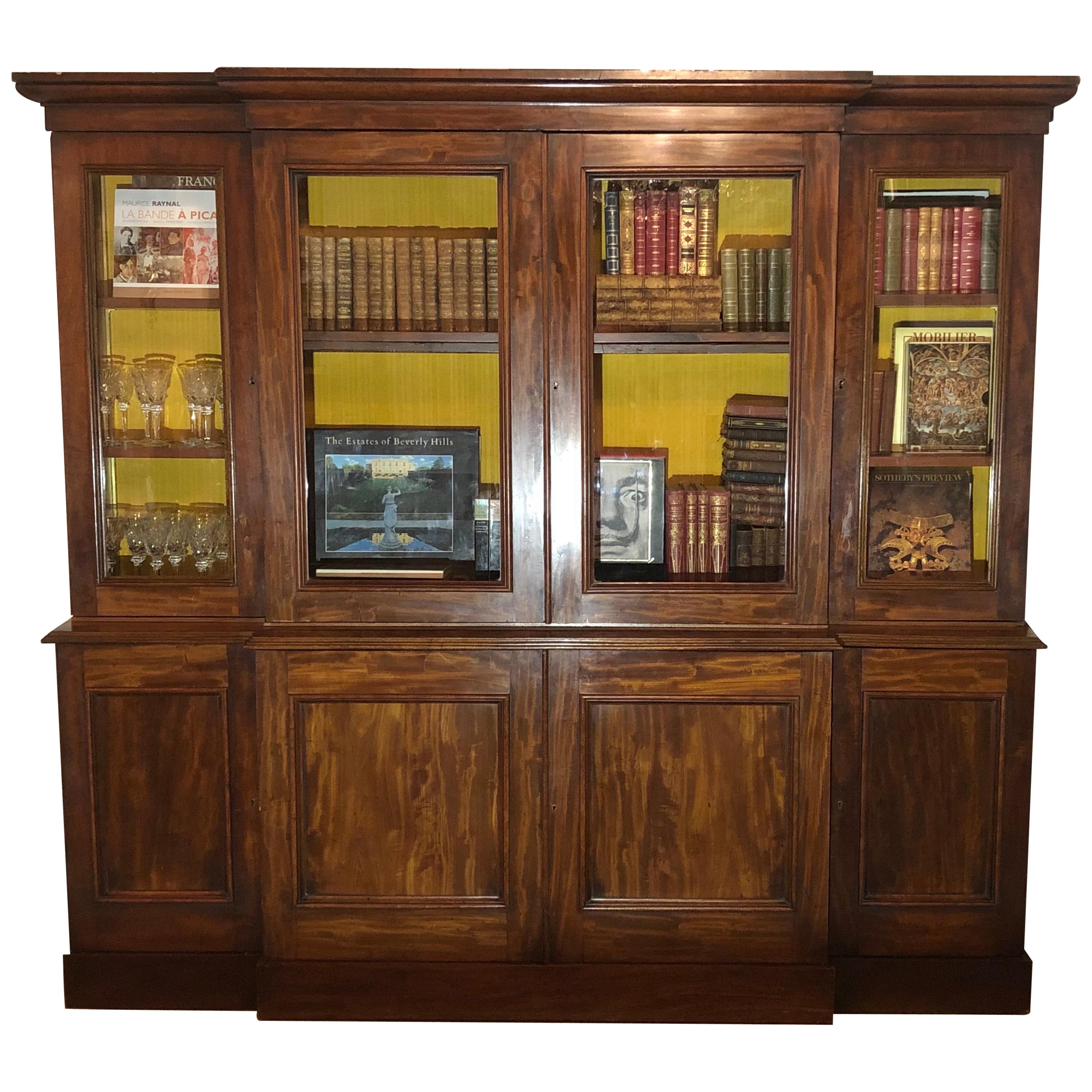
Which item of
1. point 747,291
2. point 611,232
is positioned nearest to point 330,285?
point 611,232

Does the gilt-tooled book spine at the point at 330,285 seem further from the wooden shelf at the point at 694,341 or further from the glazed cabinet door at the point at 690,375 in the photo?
the wooden shelf at the point at 694,341

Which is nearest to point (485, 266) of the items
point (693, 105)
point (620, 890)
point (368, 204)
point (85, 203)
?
point (368, 204)

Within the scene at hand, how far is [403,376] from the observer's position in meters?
3.76

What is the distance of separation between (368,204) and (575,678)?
1.31 m

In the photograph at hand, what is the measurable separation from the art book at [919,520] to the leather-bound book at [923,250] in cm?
47

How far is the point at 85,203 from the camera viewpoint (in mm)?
3713

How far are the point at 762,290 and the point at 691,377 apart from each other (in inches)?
11.0

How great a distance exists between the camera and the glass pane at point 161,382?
12.3 feet

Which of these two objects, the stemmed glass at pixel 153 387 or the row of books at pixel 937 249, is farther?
the stemmed glass at pixel 153 387

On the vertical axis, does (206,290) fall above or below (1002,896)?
above

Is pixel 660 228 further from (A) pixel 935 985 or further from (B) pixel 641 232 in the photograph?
(A) pixel 935 985

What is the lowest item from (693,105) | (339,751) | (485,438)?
(339,751)

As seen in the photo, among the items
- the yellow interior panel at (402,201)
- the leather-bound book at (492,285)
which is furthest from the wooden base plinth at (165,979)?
the yellow interior panel at (402,201)

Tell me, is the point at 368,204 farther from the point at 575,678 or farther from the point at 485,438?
the point at 575,678
